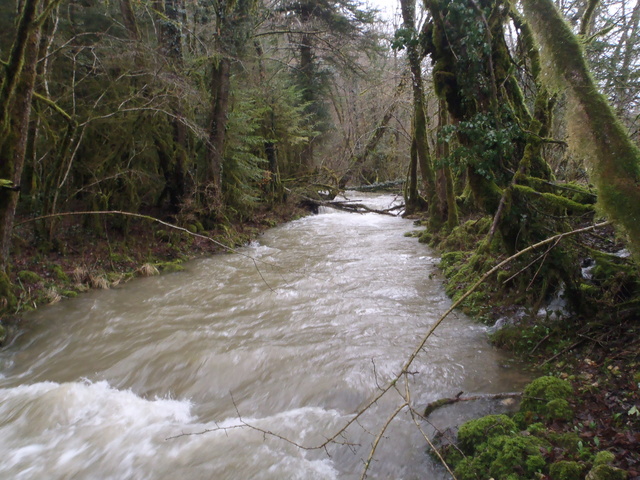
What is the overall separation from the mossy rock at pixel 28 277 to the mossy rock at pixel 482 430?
7796 mm

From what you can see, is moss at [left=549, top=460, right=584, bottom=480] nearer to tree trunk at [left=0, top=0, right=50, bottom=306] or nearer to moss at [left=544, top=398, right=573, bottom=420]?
moss at [left=544, top=398, right=573, bottom=420]

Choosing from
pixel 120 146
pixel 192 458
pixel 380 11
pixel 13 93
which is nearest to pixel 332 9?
pixel 380 11

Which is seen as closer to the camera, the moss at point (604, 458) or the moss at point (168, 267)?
the moss at point (604, 458)

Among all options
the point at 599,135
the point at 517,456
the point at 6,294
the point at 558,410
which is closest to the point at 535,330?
the point at 558,410

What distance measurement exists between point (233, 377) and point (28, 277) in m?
5.16

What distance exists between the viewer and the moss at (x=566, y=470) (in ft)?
8.01

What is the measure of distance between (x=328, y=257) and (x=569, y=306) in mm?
6717

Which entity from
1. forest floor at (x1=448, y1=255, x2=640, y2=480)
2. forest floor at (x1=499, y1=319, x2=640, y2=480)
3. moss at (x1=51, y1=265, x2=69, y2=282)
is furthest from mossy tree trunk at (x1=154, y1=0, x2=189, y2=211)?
forest floor at (x1=499, y1=319, x2=640, y2=480)

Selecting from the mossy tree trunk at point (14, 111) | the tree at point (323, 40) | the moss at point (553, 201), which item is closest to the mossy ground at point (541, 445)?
the moss at point (553, 201)

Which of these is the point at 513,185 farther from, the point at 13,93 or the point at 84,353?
the point at 13,93

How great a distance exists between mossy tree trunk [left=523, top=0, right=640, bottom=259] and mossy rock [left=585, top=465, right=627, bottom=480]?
138 centimetres

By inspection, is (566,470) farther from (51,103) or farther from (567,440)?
(51,103)

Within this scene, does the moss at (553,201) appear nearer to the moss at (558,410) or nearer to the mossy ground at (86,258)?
the moss at (558,410)

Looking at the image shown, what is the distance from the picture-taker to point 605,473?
7.55 feet
